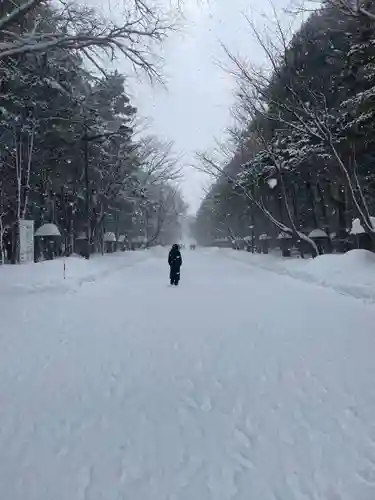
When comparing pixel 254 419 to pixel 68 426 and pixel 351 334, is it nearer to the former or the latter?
pixel 68 426

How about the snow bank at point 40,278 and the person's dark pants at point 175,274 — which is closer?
the snow bank at point 40,278

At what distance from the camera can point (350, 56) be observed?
1639cm

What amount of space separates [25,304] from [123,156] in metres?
24.5

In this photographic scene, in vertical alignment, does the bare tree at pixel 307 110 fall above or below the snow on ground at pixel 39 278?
above

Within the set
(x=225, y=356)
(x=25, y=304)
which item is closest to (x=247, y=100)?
(x=25, y=304)

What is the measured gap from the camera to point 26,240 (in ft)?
56.3

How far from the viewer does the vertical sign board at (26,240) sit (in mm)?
16766

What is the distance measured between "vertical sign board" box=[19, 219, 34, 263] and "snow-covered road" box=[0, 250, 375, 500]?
7513 mm

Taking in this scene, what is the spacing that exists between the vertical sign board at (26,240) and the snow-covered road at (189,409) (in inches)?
296

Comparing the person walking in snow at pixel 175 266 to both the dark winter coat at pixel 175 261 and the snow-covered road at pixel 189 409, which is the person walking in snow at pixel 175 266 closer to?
the dark winter coat at pixel 175 261

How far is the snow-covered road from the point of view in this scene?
345 cm

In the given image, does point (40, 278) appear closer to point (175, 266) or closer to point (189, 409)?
point (175, 266)

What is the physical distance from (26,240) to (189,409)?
45.2 feet

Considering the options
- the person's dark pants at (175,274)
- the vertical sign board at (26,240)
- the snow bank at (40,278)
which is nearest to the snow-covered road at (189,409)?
the snow bank at (40,278)
